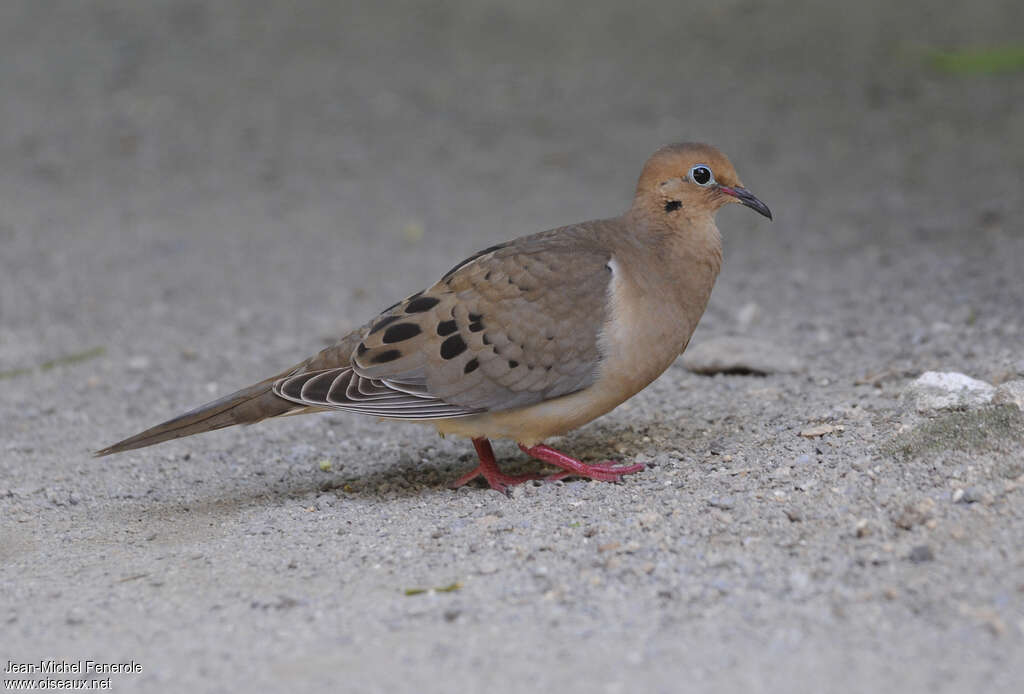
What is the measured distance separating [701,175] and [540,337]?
36.1 inches

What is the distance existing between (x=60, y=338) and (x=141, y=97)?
4881 mm

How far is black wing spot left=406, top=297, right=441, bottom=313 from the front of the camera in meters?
4.38

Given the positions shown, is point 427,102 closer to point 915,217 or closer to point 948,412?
point 915,217

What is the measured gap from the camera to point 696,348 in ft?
18.8

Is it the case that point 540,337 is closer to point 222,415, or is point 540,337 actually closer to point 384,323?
point 384,323

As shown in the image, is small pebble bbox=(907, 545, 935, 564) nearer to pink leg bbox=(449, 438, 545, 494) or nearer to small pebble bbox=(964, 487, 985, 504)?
small pebble bbox=(964, 487, 985, 504)

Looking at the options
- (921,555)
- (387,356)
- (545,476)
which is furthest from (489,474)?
(921,555)

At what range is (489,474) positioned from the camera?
14.5 feet

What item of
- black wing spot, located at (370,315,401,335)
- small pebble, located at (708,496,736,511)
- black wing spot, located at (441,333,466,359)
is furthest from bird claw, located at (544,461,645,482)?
black wing spot, located at (370,315,401,335)

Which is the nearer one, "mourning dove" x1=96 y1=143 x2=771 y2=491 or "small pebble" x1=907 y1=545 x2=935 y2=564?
"small pebble" x1=907 y1=545 x2=935 y2=564

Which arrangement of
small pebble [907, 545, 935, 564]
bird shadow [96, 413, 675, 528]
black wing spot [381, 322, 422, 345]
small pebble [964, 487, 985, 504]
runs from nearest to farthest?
small pebble [907, 545, 935, 564], small pebble [964, 487, 985, 504], black wing spot [381, 322, 422, 345], bird shadow [96, 413, 675, 528]

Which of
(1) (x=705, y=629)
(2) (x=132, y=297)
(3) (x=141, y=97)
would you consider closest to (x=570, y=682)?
(1) (x=705, y=629)

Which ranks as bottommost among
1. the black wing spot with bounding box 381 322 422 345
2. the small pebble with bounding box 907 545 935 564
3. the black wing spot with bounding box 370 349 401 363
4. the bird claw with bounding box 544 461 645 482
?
the small pebble with bounding box 907 545 935 564
